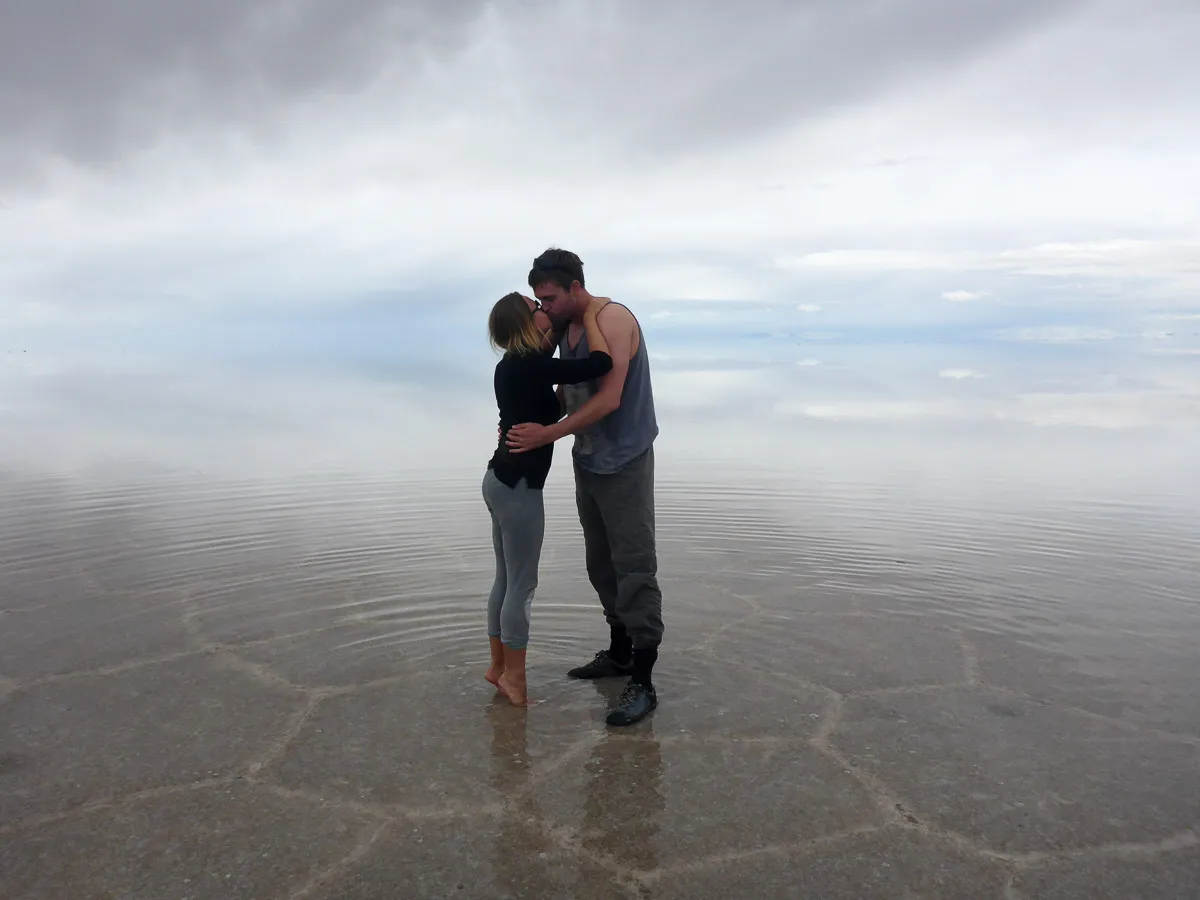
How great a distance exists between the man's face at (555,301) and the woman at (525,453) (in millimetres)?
86

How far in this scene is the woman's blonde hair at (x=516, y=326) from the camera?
157 inches

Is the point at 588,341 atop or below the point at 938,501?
atop

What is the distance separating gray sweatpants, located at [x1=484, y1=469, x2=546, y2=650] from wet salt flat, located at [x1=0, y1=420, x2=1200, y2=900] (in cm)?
37

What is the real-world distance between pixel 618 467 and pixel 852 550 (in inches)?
140

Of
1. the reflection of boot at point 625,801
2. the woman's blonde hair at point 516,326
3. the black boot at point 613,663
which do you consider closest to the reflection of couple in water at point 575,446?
the woman's blonde hair at point 516,326

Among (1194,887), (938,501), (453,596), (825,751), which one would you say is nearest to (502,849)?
(825,751)

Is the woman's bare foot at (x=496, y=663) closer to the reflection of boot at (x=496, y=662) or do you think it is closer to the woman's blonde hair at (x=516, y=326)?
the reflection of boot at (x=496, y=662)

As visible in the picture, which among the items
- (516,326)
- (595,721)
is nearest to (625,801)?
(595,721)

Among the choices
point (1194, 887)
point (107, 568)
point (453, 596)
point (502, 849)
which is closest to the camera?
point (1194, 887)

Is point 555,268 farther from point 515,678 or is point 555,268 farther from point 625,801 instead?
point 625,801

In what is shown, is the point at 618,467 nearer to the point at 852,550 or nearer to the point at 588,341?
the point at 588,341

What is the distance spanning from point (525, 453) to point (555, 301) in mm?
736

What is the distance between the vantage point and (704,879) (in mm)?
2738

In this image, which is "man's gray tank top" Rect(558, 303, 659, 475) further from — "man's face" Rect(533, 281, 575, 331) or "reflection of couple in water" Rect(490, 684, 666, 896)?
"reflection of couple in water" Rect(490, 684, 666, 896)
